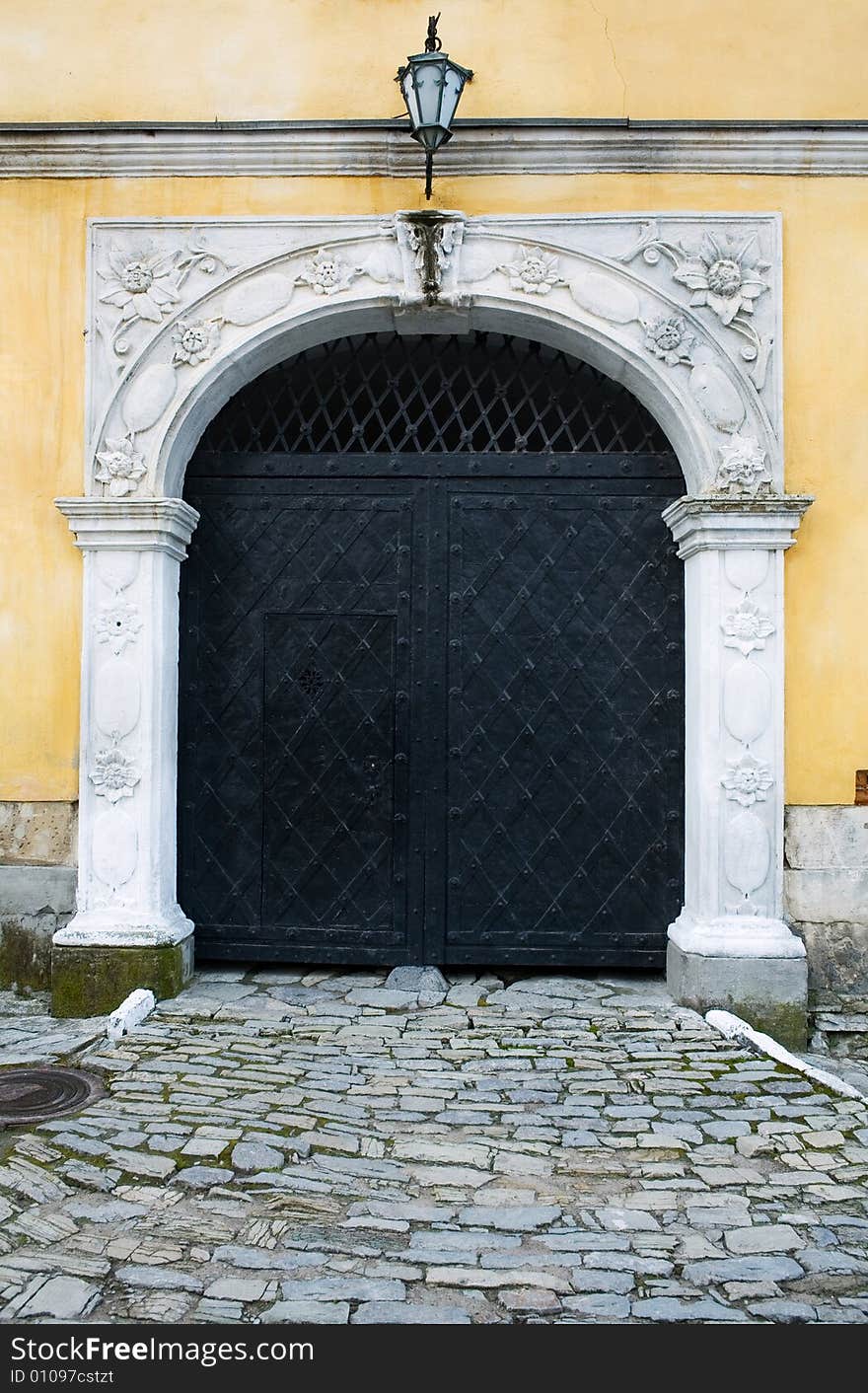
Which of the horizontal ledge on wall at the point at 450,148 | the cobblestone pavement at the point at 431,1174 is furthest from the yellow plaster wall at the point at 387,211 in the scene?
the cobblestone pavement at the point at 431,1174

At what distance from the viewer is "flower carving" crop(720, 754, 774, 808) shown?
5121 mm

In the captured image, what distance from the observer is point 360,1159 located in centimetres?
362

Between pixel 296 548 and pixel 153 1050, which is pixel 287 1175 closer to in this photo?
pixel 153 1050

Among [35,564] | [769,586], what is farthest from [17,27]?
[769,586]

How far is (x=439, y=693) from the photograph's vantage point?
218 inches

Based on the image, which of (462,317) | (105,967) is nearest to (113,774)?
(105,967)

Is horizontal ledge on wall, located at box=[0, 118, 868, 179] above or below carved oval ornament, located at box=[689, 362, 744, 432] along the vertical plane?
above

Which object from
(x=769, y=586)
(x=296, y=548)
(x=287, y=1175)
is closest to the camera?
(x=287, y=1175)

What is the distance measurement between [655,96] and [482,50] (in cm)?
83

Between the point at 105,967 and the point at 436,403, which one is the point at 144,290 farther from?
the point at 105,967

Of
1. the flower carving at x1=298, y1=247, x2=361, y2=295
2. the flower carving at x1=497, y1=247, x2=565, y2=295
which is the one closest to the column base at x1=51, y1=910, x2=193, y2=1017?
the flower carving at x1=298, y1=247, x2=361, y2=295

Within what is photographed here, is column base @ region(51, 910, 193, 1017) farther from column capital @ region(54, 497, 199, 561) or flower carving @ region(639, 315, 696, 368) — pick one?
flower carving @ region(639, 315, 696, 368)

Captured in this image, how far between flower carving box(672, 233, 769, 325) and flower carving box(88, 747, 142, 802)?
3.31 meters

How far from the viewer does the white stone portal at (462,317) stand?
202 inches
